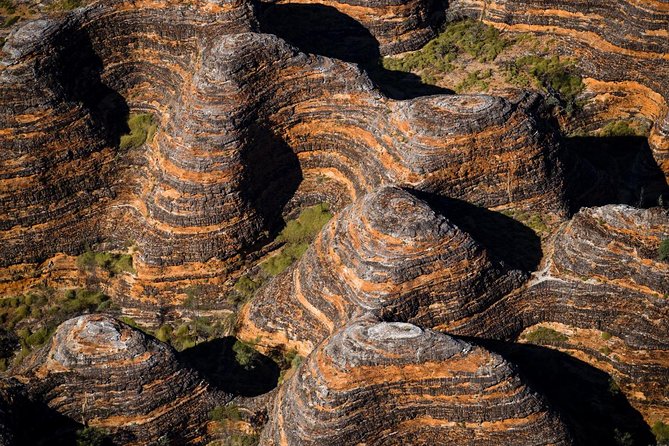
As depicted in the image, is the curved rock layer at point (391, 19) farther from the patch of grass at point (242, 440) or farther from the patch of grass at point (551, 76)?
the patch of grass at point (242, 440)

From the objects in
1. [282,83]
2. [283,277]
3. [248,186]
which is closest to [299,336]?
[283,277]

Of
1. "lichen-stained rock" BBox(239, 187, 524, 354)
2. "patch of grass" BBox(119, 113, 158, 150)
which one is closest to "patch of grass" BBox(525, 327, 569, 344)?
"lichen-stained rock" BBox(239, 187, 524, 354)

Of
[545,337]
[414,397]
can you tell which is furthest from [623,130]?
[414,397]

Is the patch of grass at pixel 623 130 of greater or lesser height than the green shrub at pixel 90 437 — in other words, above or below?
above

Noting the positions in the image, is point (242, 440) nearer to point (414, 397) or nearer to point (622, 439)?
point (414, 397)

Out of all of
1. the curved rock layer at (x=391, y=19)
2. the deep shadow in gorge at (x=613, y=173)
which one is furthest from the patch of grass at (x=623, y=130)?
the curved rock layer at (x=391, y=19)

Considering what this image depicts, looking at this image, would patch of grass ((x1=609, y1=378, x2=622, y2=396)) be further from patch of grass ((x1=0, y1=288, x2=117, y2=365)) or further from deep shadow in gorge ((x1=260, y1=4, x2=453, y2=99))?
deep shadow in gorge ((x1=260, y1=4, x2=453, y2=99))

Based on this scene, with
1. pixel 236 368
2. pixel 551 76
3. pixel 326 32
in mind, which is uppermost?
pixel 326 32
